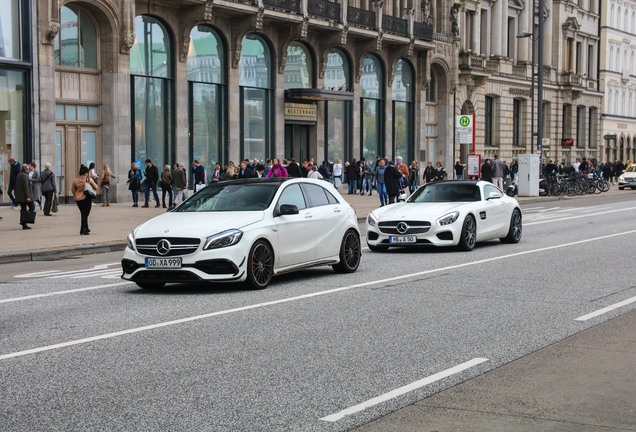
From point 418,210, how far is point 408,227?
56cm

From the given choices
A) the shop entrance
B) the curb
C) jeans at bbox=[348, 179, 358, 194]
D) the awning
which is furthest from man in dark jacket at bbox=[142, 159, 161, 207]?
the curb

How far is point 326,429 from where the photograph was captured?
20.9ft

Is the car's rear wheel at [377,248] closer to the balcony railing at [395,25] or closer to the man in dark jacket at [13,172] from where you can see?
the man in dark jacket at [13,172]

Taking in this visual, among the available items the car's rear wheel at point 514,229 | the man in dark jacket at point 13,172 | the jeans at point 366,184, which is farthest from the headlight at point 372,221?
the jeans at point 366,184

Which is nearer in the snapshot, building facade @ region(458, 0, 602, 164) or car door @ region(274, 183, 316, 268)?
car door @ region(274, 183, 316, 268)

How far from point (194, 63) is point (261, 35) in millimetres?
4225

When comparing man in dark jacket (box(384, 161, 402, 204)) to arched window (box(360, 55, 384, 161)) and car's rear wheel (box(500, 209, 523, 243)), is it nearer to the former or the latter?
car's rear wheel (box(500, 209, 523, 243))

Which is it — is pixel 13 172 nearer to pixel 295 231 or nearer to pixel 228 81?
pixel 228 81

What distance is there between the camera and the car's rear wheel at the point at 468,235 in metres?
19.2

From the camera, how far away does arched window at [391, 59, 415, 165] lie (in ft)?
176

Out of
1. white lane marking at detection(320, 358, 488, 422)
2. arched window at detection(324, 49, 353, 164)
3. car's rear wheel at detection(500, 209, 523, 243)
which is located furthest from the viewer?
arched window at detection(324, 49, 353, 164)

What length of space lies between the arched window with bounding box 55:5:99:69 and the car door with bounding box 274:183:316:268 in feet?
72.1

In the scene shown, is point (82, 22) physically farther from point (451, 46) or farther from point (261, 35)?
point (451, 46)

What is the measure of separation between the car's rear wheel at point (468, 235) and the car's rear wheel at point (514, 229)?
1.78 m
